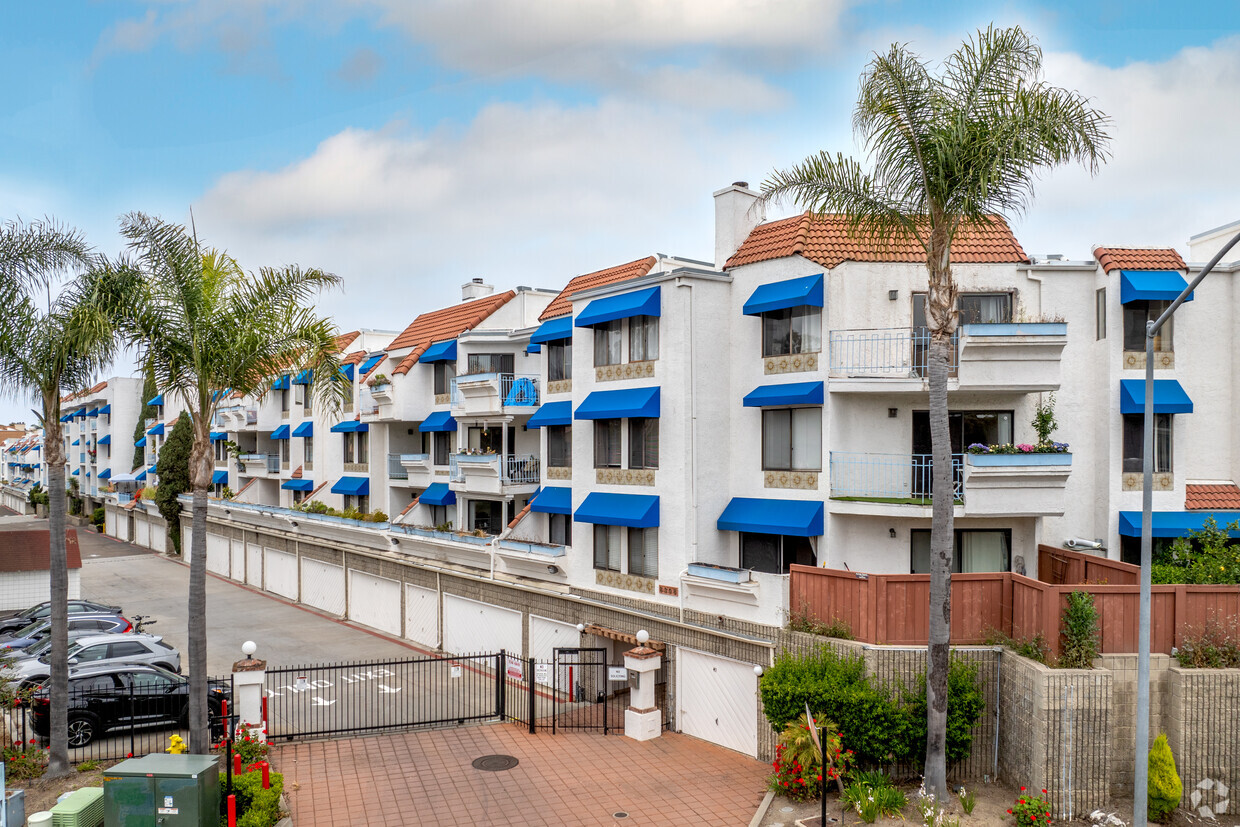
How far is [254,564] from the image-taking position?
43156 mm

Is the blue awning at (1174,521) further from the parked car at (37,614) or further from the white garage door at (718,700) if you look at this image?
the parked car at (37,614)

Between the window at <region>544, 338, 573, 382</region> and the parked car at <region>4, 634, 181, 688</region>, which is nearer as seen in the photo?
the parked car at <region>4, 634, 181, 688</region>

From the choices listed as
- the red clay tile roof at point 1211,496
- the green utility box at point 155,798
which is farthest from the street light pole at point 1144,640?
the green utility box at point 155,798

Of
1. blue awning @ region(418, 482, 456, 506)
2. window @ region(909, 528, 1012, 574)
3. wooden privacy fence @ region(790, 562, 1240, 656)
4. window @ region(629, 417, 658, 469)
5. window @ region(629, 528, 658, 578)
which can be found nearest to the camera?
wooden privacy fence @ region(790, 562, 1240, 656)

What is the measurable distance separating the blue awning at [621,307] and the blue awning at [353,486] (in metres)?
17.0

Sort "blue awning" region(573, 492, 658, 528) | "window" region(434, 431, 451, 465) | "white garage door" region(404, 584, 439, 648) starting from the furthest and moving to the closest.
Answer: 1. "window" region(434, 431, 451, 465)
2. "white garage door" region(404, 584, 439, 648)
3. "blue awning" region(573, 492, 658, 528)

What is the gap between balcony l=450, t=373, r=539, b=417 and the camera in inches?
1130

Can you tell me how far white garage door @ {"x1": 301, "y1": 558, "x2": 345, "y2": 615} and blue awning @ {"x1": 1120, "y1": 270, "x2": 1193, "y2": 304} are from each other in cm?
2992

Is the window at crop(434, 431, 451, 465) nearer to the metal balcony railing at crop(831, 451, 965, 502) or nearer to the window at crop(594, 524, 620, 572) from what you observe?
the window at crop(594, 524, 620, 572)

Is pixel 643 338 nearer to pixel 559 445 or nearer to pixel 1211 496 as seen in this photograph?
pixel 559 445

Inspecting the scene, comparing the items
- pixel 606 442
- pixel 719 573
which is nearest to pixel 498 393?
pixel 606 442

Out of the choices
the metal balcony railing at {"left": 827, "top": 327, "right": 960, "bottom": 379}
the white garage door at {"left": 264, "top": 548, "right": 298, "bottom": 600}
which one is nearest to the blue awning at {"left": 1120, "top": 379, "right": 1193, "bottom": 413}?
the metal balcony railing at {"left": 827, "top": 327, "right": 960, "bottom": 379}

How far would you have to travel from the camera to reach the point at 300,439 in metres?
44.0

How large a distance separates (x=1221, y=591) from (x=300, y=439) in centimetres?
4041
